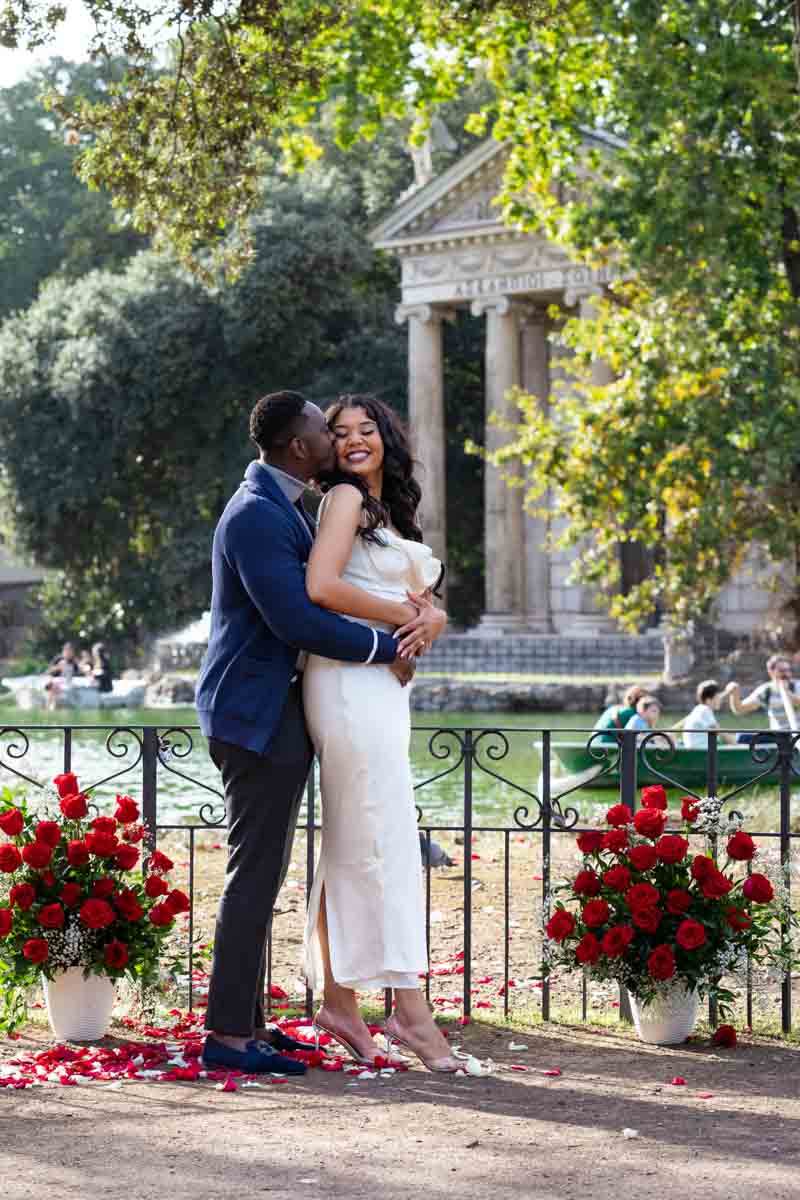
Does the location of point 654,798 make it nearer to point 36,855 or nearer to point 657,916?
point 657,916

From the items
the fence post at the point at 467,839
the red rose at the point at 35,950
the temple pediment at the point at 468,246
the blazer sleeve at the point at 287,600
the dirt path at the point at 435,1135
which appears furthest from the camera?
the temple pediment at the point at 468,246

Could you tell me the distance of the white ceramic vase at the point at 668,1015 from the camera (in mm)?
5992

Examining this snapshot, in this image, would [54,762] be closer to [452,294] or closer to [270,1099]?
[270,1099]

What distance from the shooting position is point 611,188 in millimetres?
18297

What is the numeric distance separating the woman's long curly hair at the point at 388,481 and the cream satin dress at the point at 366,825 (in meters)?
0.11

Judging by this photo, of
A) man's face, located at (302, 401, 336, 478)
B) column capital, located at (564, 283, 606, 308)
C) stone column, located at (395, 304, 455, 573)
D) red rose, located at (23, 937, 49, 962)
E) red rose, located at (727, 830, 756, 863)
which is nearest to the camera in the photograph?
man's face, located at (302, 401, 336, 478)

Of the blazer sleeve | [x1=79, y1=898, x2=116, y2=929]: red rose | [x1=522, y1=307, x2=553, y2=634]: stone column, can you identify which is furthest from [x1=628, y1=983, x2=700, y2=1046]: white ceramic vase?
[x1=522, y1=307, x2=553, y2=634]: stone column

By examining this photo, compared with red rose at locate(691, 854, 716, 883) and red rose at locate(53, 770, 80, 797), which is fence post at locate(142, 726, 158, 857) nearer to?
red rose at locate(53, 770, 80, 797)

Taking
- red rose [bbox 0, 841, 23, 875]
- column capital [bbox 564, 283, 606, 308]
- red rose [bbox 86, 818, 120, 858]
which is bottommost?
red rose [bbox 0, 841, 23, 875]

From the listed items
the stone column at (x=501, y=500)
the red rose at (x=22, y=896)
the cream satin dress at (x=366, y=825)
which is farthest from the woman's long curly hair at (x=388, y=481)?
the stone column at (x=501, y=500)

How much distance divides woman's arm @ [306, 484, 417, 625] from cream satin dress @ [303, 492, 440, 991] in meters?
0.13

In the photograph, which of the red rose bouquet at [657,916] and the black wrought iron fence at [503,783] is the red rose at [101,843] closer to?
the black wrought iron fence at [503,783]

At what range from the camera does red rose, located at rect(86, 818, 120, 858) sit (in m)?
5.94

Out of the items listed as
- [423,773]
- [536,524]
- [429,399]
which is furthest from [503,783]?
[536,524]
